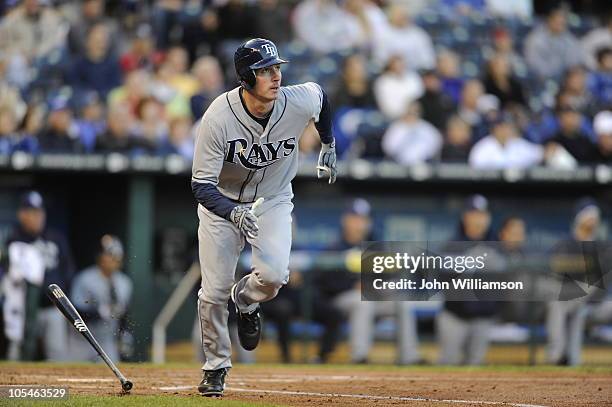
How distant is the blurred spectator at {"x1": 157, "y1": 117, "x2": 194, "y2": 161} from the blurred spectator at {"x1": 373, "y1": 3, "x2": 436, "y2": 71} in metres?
2.87

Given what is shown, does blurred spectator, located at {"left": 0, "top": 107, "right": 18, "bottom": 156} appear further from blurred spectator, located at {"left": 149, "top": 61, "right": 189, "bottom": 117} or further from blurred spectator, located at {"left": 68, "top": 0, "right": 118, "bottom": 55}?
blurred spectator, located at {"left": 149, "top": 61, "right": 189, "bottom": 117}

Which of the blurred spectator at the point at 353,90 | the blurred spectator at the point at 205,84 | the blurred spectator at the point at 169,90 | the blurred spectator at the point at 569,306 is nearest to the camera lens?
the blurred spectator at the point at 569,306

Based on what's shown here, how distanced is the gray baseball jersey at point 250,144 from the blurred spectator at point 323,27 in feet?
21.9

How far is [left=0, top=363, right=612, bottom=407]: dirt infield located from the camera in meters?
6.44

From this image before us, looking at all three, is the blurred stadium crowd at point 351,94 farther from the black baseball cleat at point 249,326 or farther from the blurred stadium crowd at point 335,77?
the black baseball cleat at point 249,326

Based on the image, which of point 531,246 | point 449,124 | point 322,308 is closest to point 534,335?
point 531,246

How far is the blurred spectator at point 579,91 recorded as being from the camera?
43.8 ft

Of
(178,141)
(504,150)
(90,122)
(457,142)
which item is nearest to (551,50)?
(504,150)

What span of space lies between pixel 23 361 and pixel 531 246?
474cm

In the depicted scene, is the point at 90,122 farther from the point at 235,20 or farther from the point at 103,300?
the point at 235,20

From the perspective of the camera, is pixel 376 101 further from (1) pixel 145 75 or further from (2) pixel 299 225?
(1) pixel 145 75

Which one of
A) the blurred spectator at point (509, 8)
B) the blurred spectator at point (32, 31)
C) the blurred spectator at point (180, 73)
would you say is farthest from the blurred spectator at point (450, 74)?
the blurred spectator at point (32, 31)

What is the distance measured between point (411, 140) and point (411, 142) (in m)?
0.03

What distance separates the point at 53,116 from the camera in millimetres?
11250
